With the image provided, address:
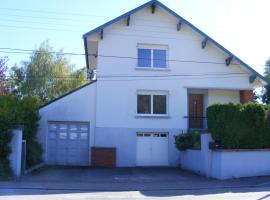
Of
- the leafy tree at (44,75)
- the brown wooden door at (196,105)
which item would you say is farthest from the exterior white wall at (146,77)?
the leafy tree at (44,75)

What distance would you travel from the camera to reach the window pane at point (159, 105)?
2636cm

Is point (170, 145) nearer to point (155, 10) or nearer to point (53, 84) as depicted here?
point (155, 10)

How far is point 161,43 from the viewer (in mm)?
26562

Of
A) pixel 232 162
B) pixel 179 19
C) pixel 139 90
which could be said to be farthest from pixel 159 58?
pixel 232 162

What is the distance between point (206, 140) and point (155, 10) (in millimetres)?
9629

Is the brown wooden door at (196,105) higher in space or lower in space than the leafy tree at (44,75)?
lower

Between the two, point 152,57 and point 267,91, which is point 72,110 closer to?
point 152,57

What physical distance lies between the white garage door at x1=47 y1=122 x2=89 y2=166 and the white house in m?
0.06

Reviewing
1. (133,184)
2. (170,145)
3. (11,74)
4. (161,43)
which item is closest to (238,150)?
(133,184)

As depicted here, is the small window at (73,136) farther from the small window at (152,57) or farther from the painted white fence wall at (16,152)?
the painted white fence wall at (16,152)

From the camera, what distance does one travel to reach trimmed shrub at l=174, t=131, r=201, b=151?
23.7 m

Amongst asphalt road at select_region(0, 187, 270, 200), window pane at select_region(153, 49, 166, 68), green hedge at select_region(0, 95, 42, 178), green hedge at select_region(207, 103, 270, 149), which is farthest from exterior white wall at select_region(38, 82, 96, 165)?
asphalt road at select_region(0, 187, 270, 200)

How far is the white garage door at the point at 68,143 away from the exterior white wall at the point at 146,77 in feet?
3.22

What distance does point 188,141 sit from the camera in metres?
24.4
